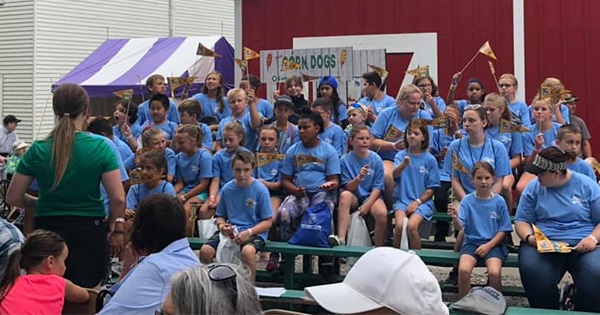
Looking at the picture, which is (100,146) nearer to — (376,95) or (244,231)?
(244,231)

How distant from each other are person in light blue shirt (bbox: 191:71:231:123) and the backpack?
11.3ft

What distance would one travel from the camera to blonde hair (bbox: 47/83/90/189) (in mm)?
4934

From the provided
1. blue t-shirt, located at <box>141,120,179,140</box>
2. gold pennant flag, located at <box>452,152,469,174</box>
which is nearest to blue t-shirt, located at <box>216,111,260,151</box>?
blue t-shirt, located at <box>141,120,179,140</box>

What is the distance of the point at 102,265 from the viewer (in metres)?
5.17

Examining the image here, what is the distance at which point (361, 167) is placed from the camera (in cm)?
797

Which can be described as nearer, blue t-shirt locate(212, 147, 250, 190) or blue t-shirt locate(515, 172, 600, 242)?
blue t-shirt locate(515, 172, 600, 242)

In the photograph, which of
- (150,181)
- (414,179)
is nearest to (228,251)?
(150,181)

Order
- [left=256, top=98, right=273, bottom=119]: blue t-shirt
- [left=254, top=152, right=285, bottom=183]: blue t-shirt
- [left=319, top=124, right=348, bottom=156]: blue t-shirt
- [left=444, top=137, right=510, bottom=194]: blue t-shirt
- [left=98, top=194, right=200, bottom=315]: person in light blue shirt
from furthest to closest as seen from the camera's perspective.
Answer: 1. [left=256, top=98, right=273, bottom=119]: blue t-shirt
2. [left=319, top=124, right=348, bottom=156]: blue t-shirt
3. [left=254, top=152, right=285, bottom=183]: blue t-shirt
4. [left=444, top=137, right=510, bottom=194]: blue t-shirt
5. [left=98, top=194, right=200, bottom=315]: person in light blue shirt

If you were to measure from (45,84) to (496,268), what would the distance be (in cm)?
1691

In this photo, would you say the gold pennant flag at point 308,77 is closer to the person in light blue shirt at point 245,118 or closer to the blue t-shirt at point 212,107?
the blue t-shirt at point 212,107

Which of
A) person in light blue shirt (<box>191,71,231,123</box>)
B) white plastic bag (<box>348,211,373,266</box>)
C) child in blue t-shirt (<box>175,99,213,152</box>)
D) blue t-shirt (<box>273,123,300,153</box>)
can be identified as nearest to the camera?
white plastic bag (<box>348,211,373,266</box>)

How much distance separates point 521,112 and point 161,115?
399 centimetres

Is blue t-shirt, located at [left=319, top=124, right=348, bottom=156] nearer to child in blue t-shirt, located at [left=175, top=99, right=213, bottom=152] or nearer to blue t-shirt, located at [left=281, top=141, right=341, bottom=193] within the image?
blue t-shirt, located at [left=281, top=141, right=341, bottom=193]

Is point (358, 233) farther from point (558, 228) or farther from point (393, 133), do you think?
point (558, 228)
